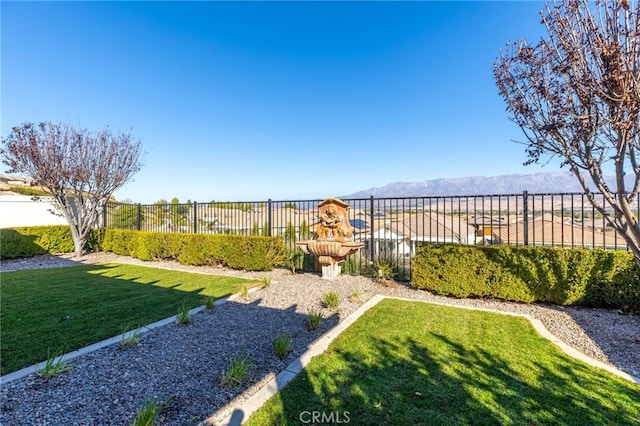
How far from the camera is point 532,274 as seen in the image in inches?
199

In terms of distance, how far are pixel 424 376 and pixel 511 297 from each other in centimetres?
357

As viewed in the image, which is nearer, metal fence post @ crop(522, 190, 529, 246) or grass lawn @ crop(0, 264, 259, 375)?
grass lawn @ crop(0, 264, 259, 375)

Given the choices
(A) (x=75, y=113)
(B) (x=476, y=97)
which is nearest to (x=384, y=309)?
(B) (x=476, y=97)

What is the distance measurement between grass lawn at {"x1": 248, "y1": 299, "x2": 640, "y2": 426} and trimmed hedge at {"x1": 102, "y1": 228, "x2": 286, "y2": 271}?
15.1 ft

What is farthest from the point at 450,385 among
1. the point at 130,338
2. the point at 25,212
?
the point at 25,212

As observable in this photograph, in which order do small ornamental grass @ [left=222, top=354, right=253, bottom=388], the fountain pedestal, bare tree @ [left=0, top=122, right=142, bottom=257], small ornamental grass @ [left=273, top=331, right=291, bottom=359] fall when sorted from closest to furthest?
small ornamental grass @ [left=222, top=354, right=253, bottom=388] → small ornamental grass @ [left=273, top=331, right=291, bottom=359] → the fountain pedestal → bare tree @ [left=0, top=122, right=142, bottom=257]

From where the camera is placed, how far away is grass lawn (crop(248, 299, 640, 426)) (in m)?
2.17

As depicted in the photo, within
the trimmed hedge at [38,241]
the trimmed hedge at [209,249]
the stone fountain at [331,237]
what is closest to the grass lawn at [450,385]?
the stone fountain at [331,237]

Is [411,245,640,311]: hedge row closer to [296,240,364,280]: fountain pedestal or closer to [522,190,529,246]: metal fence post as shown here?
[522,190,529,246]: metal fence post

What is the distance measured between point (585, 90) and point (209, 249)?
8823 mm

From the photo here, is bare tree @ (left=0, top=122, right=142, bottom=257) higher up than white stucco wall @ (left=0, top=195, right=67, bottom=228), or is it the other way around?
bare tree @ (left=0, top=122, right=142, bottom=257)

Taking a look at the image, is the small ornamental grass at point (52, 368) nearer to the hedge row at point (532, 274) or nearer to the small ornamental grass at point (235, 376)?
the small ornamental grass at point (235, 376)

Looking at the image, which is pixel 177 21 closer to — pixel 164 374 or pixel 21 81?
pixel 21 81

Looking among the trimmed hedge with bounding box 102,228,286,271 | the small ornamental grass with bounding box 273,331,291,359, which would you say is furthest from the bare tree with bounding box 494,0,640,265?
the trimmed hedge with bounding box 102,228,286,271
